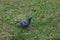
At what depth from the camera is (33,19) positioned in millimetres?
5020

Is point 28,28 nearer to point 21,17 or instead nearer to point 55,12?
point 21,17

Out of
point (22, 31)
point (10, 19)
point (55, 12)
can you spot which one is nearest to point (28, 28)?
point (22, 31)

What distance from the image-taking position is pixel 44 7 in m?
5.61

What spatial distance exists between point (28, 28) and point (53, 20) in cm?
73

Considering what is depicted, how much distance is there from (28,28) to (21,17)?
19.9 inches

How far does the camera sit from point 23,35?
4.39m

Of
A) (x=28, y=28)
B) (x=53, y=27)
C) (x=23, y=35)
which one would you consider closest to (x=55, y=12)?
(x=53, y=27)

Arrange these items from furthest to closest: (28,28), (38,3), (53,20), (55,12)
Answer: (38,3), (55,12), (53,20), (28,28)

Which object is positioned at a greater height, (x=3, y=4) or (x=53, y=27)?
(x=3, y=4)

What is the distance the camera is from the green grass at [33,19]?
446 cm

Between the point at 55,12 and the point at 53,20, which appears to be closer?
the point at 53,20

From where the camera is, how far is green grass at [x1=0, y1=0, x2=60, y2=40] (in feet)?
14.6

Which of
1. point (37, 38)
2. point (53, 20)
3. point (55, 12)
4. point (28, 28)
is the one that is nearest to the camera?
point (37, 38)

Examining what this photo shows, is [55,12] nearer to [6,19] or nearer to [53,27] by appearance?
[53,27]
